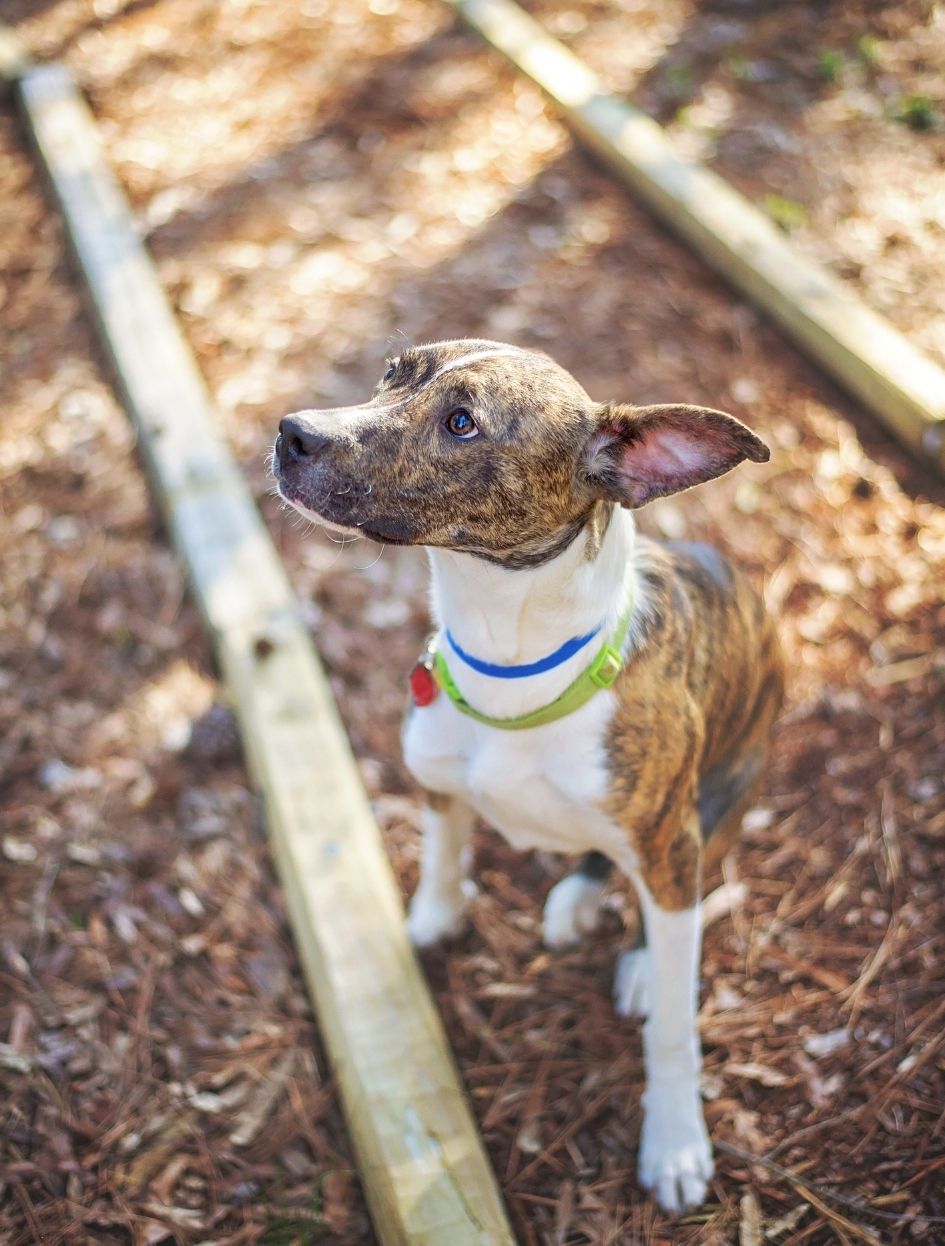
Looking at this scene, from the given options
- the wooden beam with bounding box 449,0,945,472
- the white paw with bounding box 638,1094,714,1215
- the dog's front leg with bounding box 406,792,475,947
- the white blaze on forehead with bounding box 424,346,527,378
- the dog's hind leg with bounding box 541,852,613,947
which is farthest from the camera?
the wooden beam with bounding box 449,0,945,472

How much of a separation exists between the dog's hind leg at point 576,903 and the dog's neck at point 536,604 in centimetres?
100

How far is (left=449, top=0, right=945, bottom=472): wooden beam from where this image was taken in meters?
4.82

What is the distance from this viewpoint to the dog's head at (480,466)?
8.40ft

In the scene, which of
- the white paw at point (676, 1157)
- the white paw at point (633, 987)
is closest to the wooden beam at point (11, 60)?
the white paw at point (633, 987)

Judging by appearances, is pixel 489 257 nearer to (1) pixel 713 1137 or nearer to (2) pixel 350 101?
(2) pixel 350 101

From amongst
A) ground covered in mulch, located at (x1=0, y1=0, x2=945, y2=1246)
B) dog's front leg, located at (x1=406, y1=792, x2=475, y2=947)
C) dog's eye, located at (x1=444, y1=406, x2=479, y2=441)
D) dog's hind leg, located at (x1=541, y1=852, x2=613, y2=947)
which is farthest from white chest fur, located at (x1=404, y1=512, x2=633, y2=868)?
ground covered in mulch, located at (x1=0, y1=0, x2=945, y2=1246)

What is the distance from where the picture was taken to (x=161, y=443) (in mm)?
4816

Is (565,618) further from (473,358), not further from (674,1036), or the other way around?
(674,1036)

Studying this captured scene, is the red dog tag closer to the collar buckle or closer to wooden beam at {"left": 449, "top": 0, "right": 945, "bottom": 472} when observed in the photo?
→ the collar buckle

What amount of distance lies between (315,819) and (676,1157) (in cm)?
146

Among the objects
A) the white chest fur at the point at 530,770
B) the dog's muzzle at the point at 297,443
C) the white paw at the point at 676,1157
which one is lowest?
the white paw at the point at 676,1157

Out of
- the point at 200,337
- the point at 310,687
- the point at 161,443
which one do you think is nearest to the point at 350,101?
the point at 200,337

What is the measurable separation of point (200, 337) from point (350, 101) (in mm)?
2610

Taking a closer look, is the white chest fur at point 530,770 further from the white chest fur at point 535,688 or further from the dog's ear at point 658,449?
the dog's ear at point 658,449
